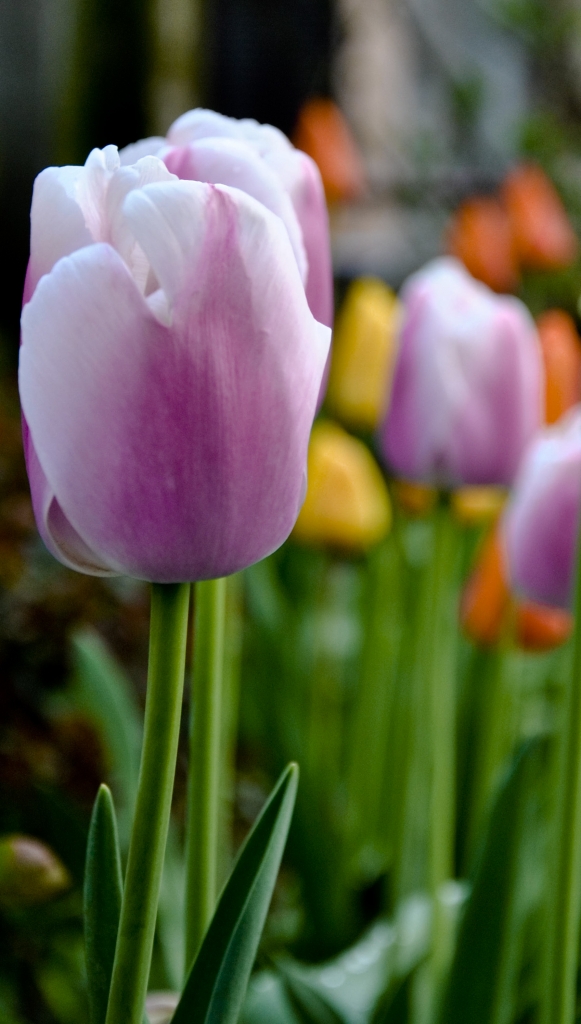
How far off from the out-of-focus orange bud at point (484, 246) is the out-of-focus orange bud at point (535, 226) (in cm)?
3

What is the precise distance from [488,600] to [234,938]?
527 mm

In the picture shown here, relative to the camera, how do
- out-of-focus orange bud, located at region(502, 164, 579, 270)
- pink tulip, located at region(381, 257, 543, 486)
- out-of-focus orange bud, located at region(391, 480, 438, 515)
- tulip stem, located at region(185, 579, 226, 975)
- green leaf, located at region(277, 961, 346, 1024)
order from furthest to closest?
1. out-of-focus orange bud, located at region(502, 164, 579, 270)
2. out-of-focus orange bud, located at region(391, 480, 438, 515)
3. pink tulip, located at region(381, 257, 543, 486)
4. green leaf, located at region(277, 961, 346, 1024)
5. tulip stem, located at region(185, 579, 226, 975)

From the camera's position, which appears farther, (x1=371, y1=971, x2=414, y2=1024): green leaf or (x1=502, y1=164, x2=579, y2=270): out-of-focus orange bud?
(x1=502, y1=164, x2=579, y2=270): out-of-focus orange bud

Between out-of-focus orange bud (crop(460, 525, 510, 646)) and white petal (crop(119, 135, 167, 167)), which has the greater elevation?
white petal (crop(119, 135, 167, 167))

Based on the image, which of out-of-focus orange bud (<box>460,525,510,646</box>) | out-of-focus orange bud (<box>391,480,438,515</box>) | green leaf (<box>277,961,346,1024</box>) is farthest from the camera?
out-of-focus orange bud (<box>391,480,438,515</box>)

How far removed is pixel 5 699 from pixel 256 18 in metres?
3.31

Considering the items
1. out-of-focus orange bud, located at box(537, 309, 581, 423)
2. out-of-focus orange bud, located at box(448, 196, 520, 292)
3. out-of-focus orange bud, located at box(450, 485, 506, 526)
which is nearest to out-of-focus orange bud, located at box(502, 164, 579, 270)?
out-of-focus orange bud, located at box(448, 196, 520, 292)

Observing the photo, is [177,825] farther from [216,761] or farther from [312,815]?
[216,761]

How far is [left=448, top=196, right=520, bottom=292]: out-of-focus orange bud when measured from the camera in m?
1.59

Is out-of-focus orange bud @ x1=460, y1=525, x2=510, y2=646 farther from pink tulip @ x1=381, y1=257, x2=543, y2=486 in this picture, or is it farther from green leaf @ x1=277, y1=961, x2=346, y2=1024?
green leaf @ x1=277, y1=961, x2=346, y2=1024

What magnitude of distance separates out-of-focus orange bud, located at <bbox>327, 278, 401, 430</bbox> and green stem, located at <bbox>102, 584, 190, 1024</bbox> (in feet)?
2.68

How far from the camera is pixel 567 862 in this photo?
0.38 meters

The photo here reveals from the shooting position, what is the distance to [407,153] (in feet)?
8.90

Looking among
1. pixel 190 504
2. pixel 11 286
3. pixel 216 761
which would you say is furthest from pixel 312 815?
pixel 11 286
